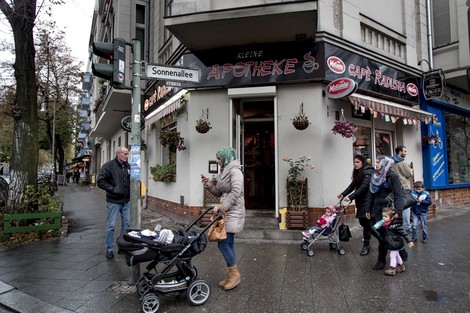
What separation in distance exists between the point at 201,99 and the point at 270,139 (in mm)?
2240

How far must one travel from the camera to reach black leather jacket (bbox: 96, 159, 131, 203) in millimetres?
5543

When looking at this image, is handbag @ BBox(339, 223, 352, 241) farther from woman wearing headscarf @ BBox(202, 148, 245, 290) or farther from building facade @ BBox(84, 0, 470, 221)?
woman wearing headscarf @ BBox(202, 148, 245, 290)

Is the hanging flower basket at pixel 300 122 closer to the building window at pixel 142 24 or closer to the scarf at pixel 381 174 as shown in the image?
the scarf at pixel 381 174

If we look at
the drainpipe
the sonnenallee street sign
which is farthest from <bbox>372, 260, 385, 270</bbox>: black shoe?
the drainpipe

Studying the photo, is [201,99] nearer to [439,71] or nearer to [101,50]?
[101,50]

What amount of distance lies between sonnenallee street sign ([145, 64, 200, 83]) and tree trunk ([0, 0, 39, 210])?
471 centimetres

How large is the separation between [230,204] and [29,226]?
5373 millimetres

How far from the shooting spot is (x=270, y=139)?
8.81 metres

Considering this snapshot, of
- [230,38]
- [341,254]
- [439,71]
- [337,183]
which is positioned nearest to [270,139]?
[337,183]

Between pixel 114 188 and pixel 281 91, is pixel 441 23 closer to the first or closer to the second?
pixel 281 91

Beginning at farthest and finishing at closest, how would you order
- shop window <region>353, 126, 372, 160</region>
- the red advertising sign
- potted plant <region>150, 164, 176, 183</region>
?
potted plant <region>150, 164, 176, 183</region>, shop window <region>353, 126, 372, 160</region>, the red advertising sign

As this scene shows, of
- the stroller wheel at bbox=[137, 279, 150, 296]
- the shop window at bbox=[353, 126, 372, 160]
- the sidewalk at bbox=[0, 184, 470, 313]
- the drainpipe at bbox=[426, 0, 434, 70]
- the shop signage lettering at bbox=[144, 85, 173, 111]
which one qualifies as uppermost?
the drainpipe at bbox=[426, 0, 434, 70]

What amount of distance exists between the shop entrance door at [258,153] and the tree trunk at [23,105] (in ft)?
17.1

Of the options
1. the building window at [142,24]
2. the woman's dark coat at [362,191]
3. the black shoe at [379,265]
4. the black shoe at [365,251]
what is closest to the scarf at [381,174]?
the woman's dark coat at [362,191]
